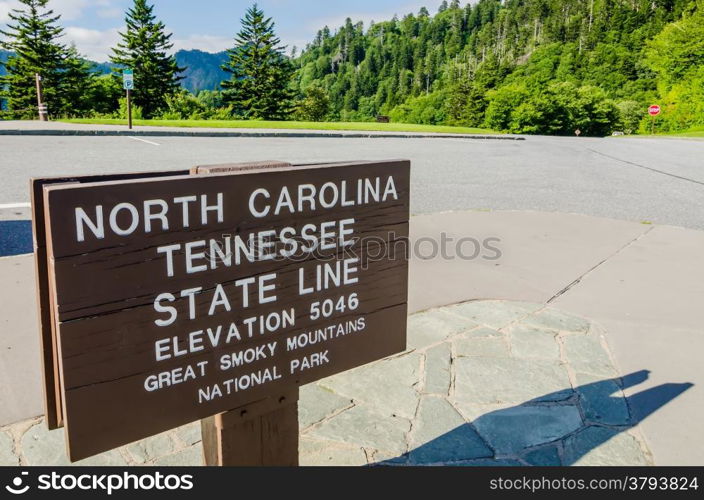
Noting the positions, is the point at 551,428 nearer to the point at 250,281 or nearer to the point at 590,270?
the point at 250,281

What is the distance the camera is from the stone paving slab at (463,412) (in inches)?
105

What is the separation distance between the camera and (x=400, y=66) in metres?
169

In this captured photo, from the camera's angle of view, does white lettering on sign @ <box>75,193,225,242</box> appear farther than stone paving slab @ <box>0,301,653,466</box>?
No

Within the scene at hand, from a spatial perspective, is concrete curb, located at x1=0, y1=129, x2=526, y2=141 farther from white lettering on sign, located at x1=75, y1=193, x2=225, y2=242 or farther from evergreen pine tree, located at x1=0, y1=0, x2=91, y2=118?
evergreen pine tree, located at x1=0, y1=0, x2=91, y2=118

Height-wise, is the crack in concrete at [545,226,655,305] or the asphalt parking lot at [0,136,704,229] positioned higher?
the asphalt parking lot at [0,136,704,229]

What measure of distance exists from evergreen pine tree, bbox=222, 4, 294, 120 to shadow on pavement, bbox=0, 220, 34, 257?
50726mm

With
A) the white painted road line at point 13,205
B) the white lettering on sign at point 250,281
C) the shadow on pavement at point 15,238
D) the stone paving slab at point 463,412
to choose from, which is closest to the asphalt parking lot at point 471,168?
the white painted road line at point 13,205

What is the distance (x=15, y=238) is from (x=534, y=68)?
119m

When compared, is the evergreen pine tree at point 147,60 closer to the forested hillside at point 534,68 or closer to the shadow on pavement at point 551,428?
the forested hillside at point 534,68

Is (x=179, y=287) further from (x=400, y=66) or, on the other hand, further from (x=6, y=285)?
(x=400, y=66)

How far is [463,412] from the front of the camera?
10.0ft

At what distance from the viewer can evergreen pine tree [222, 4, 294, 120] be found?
5675cm

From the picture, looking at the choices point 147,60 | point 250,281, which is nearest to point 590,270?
point 250,281

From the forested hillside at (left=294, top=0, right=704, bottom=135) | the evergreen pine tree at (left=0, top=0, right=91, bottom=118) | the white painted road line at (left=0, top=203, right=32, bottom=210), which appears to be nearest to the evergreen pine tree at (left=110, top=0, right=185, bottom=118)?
the evergreen pine tree at (left=0, top=0, right=91, bottom=118)
